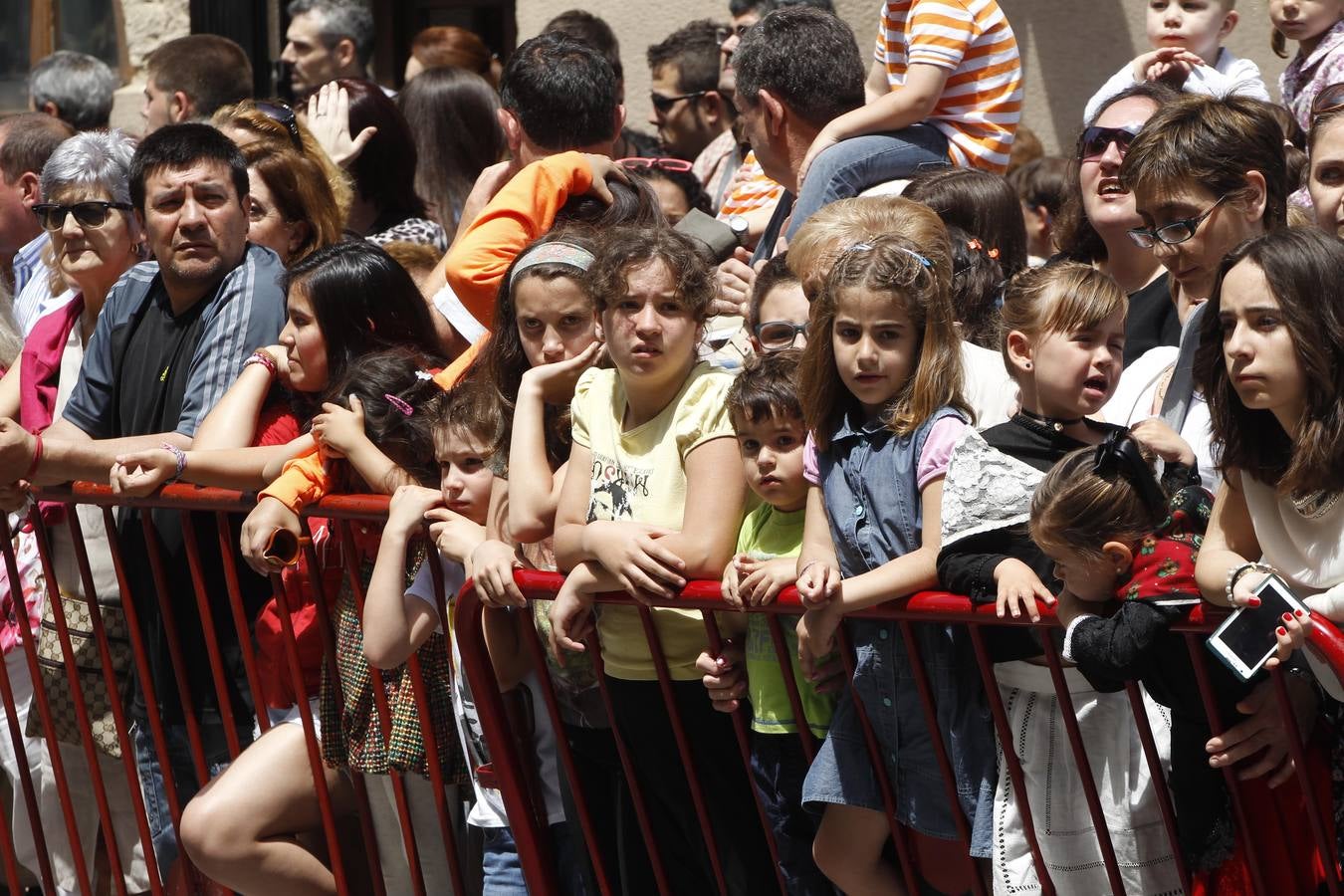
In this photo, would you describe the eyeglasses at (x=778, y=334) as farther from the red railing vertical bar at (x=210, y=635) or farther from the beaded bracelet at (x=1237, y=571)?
the red railing vertical bar at (x=210, y=635)

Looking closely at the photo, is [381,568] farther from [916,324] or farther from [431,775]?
[916,324]

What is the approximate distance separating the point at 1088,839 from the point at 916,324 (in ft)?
3.36

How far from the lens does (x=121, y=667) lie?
4.88 m

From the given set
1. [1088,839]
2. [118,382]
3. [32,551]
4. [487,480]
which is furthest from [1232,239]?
[32,551]

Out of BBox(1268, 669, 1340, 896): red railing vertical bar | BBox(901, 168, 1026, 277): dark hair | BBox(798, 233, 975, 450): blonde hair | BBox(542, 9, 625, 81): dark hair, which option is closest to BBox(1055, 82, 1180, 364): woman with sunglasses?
BBox(901, 168, 1026, 277): dark hair

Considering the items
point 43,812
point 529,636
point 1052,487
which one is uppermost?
point 1052,487

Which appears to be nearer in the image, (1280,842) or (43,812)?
(1280,842)

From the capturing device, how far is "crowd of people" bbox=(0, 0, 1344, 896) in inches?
118

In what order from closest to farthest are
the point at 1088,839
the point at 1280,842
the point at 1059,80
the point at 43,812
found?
the point at 1280,842 < the point at 1088,839 < the point at 43,812 < the point at 1059,80

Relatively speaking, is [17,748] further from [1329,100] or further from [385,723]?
[1329,100]

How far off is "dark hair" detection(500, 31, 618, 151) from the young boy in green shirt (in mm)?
1729

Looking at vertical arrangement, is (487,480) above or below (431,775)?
above

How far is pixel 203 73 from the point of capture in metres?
7.49

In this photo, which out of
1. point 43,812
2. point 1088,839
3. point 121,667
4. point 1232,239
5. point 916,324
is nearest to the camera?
point 1088,839
